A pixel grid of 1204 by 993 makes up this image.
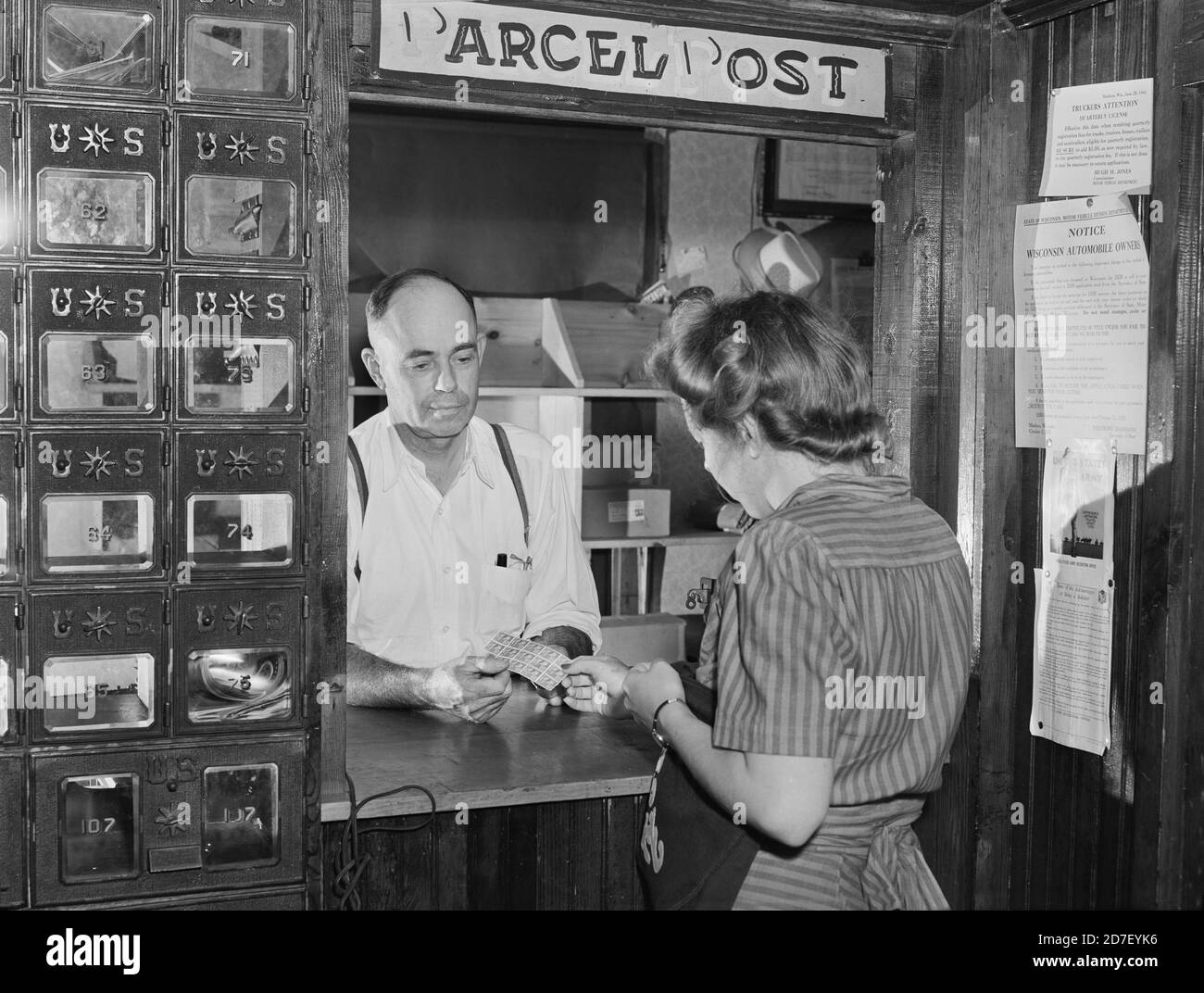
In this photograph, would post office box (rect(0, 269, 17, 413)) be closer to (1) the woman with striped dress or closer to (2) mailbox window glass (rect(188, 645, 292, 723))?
(2) mailbox window glass (rect(188, 645, 292, 723))

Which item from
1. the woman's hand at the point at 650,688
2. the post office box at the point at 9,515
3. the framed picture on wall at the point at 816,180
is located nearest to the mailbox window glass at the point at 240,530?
the post office box at the point at 9,515

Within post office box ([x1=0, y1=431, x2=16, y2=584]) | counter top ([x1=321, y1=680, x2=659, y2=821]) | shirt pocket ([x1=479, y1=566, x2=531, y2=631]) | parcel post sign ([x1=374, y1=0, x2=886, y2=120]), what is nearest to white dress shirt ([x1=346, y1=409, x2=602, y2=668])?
shirt pocket ([x1=479, y1=566, x2=531, y2=631])

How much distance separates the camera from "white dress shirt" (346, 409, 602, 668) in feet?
8.23

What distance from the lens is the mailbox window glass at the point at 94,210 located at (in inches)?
78.2

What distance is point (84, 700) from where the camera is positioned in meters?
2.04

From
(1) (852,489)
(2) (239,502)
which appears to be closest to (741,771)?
(1) (852,489)

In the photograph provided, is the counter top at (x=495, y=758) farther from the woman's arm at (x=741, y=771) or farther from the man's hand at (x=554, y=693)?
the woman's arm at (x=741, y=771)

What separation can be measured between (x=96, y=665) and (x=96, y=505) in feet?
0.88

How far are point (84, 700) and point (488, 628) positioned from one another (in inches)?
32.9

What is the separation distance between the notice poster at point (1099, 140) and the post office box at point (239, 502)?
61.1 inches

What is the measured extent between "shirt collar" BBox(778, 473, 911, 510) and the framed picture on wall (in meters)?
1.85

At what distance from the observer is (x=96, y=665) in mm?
2051

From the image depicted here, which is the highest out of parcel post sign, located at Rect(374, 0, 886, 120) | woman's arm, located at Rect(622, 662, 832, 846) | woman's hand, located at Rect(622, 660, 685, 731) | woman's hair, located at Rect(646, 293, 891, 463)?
parcel post sign, located at Rect(374, 0, 886, 120)
